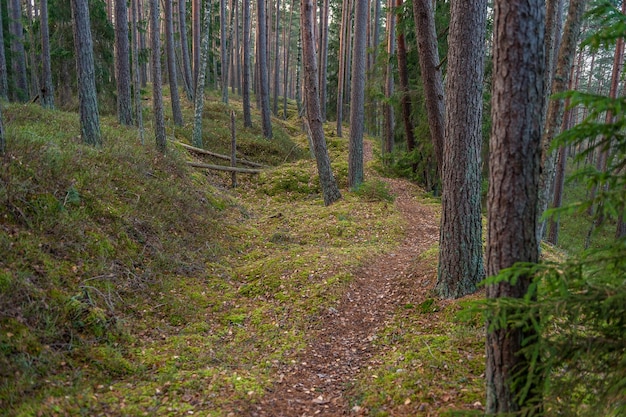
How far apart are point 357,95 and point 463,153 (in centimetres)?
856

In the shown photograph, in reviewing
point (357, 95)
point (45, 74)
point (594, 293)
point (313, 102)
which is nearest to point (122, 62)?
point (45, 74)

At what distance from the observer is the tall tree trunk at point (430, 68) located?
8.70m

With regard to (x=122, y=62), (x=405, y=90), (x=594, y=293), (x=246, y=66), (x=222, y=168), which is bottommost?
(x=222, y=168)

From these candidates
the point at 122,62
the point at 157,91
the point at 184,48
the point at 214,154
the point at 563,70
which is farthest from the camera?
the point at 184,48

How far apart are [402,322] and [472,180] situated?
230 cm

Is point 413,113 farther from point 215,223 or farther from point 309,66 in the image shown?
point 215,223

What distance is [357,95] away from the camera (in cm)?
1414

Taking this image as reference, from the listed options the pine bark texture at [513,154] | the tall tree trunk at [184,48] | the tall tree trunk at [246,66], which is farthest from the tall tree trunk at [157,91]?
the tall tree trunk at [184,48]

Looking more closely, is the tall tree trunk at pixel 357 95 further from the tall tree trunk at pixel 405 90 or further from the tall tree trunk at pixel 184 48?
the tall tree trunk at pixel 184 48

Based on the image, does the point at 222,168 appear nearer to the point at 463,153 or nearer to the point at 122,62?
the point at 122,62

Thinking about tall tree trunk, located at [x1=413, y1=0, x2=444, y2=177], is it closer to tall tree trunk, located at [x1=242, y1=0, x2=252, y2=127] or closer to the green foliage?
the green foliage

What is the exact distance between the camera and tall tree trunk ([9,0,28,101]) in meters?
18.8

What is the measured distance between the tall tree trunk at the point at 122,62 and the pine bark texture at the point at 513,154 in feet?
40.4

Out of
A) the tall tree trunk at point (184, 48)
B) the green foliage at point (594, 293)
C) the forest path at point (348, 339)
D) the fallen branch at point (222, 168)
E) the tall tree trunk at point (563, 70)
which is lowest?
the forest path at point (348, 339)
